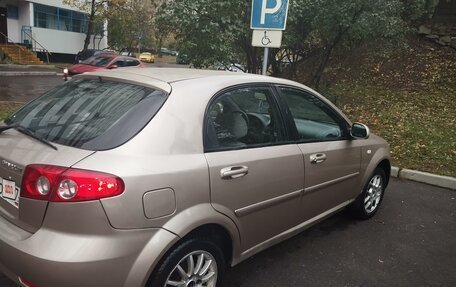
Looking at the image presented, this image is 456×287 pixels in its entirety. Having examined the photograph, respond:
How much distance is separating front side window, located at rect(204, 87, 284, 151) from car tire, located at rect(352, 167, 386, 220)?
1.68 metres

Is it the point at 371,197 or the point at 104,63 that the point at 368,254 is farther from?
the point at 104,63

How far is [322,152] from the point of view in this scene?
347 cm

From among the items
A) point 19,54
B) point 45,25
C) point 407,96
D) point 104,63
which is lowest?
point 19,54

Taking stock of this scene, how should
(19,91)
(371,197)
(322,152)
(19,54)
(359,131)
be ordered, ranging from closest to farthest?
(322,152) → (359,131) → (371,197) → (19,91) → (19,54)

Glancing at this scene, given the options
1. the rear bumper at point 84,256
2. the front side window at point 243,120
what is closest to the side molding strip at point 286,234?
the front side window at point 243,120

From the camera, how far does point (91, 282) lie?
6.86 ft

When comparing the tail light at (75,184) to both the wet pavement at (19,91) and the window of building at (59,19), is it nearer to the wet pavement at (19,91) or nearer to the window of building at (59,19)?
the wet pavement at (19,91)

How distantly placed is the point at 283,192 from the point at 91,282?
1.52 metres

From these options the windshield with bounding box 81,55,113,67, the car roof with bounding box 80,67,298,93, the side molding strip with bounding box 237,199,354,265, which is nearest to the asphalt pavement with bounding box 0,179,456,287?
the side molding strip with bounding box 237,199,354,265

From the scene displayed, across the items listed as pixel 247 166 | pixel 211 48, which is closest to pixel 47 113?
pixel 247 166

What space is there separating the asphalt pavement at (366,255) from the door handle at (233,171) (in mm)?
964

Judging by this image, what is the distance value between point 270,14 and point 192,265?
4301 millimetres

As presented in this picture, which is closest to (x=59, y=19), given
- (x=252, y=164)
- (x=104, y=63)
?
(x=104, y=63)

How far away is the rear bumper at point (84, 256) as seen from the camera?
80.7 inches
